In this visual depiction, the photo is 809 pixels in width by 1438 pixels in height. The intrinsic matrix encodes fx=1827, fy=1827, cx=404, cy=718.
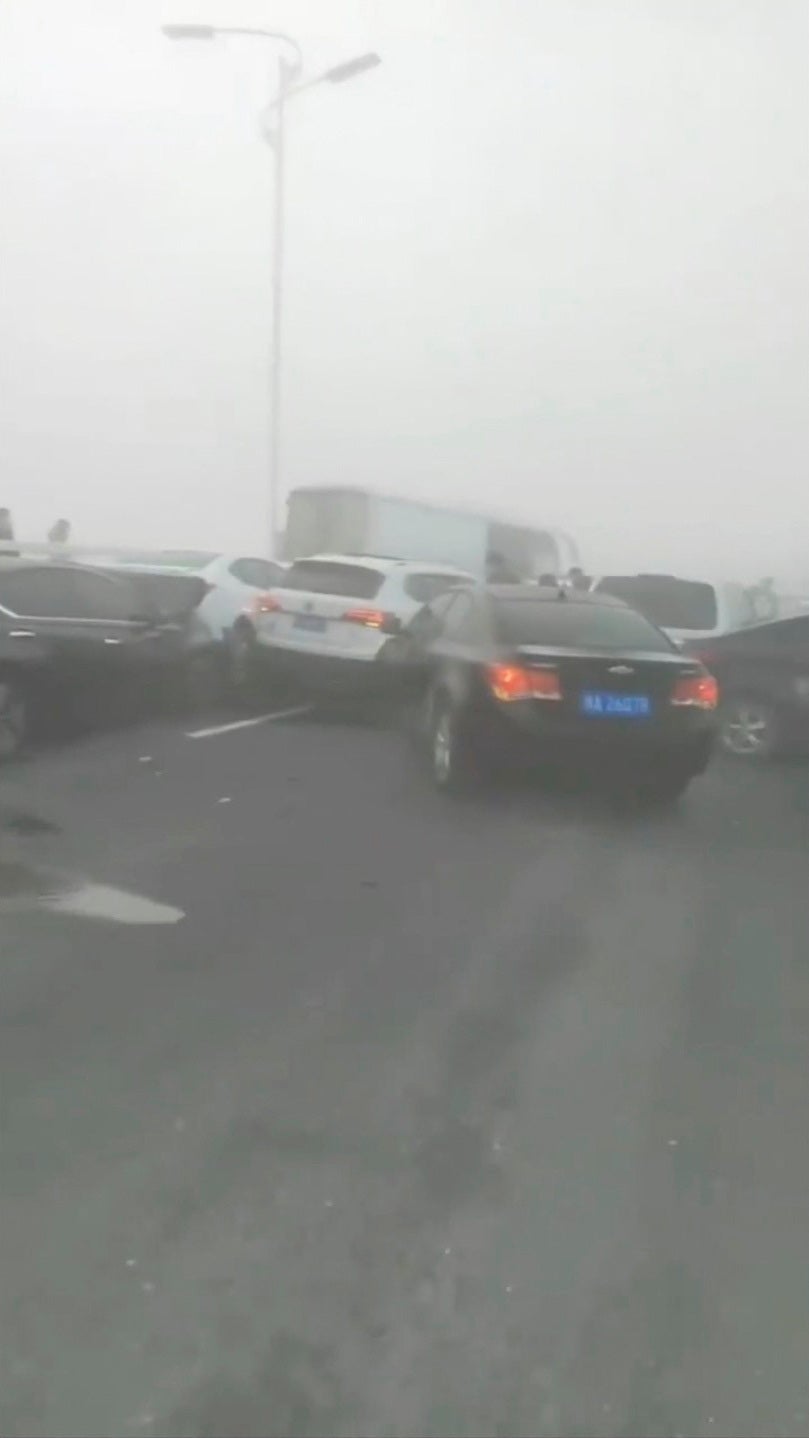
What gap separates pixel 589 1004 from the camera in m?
6.23

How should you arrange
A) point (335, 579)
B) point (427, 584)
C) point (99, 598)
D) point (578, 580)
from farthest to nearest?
point (578, 580)
point (427, 584)
point (335, 579)
point (99, 598)

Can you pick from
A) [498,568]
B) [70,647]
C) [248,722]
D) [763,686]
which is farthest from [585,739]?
[498,568]

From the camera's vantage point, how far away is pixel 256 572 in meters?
19.1

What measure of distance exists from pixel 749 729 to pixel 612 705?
3.61 metres

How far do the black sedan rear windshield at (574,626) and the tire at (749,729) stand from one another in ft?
8.17

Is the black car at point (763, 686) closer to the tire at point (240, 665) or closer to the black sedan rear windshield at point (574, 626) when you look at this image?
the black sedan rear windshield at point (574, 626)

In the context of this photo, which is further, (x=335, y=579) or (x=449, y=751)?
(x=335, y=579)

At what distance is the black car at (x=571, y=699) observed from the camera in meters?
10.5

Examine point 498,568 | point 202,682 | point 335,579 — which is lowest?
point 498,568

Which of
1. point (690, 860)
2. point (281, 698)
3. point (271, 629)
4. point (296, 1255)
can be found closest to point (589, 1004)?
point (296, 1255)

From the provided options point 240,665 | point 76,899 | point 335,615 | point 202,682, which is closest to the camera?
point 76,899

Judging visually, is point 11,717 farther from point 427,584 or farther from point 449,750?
point 427,584

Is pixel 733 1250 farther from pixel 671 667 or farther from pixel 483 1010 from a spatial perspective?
pixel 671 667

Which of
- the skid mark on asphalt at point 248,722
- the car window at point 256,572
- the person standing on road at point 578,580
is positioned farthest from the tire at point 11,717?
the person standing on road at point 578,580
